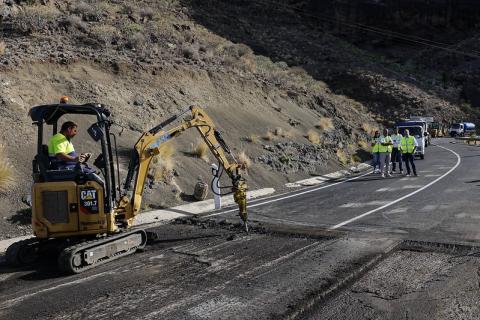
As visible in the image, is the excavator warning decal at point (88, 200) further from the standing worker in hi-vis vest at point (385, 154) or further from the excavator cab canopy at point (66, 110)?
the standing worker in hi-vis vest at point (385, 154)

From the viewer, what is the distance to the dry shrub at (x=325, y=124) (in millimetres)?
28594

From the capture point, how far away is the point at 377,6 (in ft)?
284

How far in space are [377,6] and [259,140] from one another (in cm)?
7354

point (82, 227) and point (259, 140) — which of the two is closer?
point (82, 227)

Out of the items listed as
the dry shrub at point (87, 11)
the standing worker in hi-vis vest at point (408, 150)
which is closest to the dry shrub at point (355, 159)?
the standing worker in hi-vis vest at point (408, 150)

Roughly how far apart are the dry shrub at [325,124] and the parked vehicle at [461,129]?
32.6 m

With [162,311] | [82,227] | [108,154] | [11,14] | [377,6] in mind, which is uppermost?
[377,6]

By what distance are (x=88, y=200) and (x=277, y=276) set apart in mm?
3283

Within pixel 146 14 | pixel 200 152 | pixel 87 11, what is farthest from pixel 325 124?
pixel 87 11

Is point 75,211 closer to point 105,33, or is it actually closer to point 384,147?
point 384,147

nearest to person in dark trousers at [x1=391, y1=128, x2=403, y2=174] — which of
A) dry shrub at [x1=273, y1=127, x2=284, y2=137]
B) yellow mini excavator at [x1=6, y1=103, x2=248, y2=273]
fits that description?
dry shrub at [x1=273, y1=127, x2=284, y2=137]

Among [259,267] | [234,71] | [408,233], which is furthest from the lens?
[234,71]

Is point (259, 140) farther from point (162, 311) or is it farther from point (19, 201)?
point (162, 311)

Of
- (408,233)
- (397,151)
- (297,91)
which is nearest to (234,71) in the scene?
(297,91)
